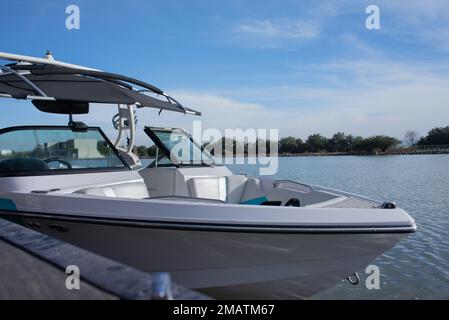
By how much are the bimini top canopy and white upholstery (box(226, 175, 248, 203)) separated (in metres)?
1.59

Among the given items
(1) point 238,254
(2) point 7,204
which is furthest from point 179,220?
(2) point 7,204

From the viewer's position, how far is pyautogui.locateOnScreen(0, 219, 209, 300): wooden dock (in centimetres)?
167

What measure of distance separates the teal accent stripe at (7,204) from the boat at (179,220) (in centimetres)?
1

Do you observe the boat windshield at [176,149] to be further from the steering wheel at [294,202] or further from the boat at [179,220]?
the steering wheel at [294,202]

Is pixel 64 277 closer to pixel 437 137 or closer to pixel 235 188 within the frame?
pixel 235 188

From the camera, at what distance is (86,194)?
14.6 feet

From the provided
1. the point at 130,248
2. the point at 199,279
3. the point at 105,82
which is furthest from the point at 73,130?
the point at 199,279

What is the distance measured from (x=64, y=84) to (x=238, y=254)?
→ 312 cm

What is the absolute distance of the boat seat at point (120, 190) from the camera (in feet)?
15.1

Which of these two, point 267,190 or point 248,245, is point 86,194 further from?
point 267,190

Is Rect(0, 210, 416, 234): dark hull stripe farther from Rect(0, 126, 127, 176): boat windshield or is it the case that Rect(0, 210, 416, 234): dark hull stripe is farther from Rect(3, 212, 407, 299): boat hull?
Rect(0, 126, 127, 176): boat windshield

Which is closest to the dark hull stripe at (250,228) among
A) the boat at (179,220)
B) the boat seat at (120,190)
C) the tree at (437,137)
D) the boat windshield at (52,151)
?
the boat at (179,220)

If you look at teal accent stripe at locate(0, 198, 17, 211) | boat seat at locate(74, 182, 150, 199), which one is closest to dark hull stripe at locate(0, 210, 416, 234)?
boat seat at locate(74, 182, 150, 199)
